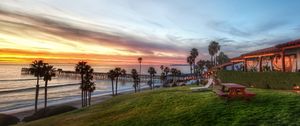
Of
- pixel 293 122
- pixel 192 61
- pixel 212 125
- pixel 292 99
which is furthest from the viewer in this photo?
pixel 192 61

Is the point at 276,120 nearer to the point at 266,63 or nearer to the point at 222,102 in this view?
the point at 222,102

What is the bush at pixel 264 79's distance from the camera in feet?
61.3

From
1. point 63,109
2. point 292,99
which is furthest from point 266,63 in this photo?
point 63,109

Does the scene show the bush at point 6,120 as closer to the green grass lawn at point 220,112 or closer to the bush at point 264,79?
the green grass lawn at point 220,112

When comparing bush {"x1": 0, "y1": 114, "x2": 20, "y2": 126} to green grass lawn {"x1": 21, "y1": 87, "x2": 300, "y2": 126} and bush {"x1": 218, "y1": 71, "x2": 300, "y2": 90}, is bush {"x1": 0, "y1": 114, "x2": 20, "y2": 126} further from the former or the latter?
bush {"x1": 218, "y1": 71, "x2": 300, "y2": 90}

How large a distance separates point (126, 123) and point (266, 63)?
22.0m

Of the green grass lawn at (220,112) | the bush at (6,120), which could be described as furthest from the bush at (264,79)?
the bush at (6,120)

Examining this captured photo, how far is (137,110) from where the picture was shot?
17.6 m

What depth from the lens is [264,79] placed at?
826 inches

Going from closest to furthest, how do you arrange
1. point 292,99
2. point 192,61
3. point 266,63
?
point 292,99
point 266,63
point 192,61

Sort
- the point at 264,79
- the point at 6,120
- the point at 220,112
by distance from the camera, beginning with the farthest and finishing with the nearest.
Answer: the point at 6,120, the point at 264,79, the point at 220,112

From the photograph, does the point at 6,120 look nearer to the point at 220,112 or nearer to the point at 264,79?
the point at 220,112

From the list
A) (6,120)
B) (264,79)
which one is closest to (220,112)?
(264,79)

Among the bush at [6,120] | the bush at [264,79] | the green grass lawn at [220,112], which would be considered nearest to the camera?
Answer: the green grass lawn at [220,112]
